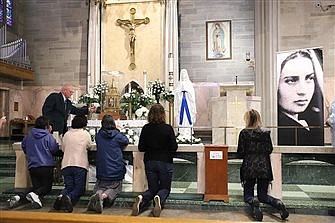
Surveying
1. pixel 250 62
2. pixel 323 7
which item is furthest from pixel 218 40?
pixel 323 7

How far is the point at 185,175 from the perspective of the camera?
23.1ft

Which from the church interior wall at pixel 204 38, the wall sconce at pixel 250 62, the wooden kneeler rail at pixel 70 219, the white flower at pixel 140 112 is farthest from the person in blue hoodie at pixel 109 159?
the church interior wall at pixel 204 38

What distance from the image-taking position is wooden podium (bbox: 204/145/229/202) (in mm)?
5430

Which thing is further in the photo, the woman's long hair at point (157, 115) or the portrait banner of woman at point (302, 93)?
the portrait banner of woman at point (302, 93)

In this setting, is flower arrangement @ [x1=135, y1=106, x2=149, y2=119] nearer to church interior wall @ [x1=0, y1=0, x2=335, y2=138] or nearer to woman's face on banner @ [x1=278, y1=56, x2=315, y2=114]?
woman's face on banner @ [x1=278, y1=56, x2=315, y2=114]

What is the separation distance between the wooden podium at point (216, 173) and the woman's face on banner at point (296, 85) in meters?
4.18

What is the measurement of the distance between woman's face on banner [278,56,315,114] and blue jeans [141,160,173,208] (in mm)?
4888

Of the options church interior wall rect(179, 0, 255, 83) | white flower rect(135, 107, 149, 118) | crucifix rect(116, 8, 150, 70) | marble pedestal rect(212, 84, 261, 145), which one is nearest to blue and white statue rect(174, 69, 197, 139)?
white flower rect(135, 107, 149, 118)

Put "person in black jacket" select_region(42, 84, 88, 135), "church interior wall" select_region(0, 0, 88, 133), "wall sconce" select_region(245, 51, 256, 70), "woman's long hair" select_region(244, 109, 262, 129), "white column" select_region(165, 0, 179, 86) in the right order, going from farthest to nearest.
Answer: "church interior wall" select_region(0, 0, 88, 133) < "white column" select_region(165, 0, 179, 86) < "wall sconce" select_region(245, 51, 256, 70) < "person in black jacket" select_region(42, 84, 88, 135) < "woman's long hair" select_region(244, 109, 262, 129)

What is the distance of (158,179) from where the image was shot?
17.0ft

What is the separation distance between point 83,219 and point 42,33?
1243cm

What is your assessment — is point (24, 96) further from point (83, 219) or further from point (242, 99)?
point (83, 219)

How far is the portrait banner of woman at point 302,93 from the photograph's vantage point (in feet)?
28.8

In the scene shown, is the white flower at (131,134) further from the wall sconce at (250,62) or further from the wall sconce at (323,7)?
the wall sconce at (323,7)
